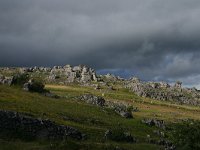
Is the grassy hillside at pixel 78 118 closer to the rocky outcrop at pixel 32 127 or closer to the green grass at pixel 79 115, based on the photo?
the green grass at pixel 79 115

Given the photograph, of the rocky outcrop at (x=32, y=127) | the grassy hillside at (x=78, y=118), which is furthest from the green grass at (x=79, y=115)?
the rocky outcrop at (x=32, y=127)

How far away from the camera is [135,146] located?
77188 mm

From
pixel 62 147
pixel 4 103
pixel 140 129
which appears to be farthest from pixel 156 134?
pixel 62 147

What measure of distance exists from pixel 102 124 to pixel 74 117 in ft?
19.5

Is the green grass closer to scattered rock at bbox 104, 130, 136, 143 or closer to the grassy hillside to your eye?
the grassy hillside

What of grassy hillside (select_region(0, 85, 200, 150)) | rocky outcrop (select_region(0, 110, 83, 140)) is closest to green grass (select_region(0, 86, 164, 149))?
grassy hillside (select_region(0, 85, 200, 150))

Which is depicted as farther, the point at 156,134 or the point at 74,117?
the point at 156,134

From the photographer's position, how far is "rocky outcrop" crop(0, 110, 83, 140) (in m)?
66.3

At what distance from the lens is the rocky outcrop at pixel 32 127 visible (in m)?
66.3

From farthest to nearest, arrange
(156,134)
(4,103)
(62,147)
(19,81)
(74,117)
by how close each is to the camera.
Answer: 1. (19,81)
2. (156,134)
3. (74,117)
4. (4,103)
5. (62,147)

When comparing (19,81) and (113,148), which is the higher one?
(19,81)

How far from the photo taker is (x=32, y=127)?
68812 millimetres

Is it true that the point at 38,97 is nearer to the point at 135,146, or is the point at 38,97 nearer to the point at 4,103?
the point at 4,103

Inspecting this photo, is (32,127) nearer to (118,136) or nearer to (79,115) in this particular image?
(118,136)
